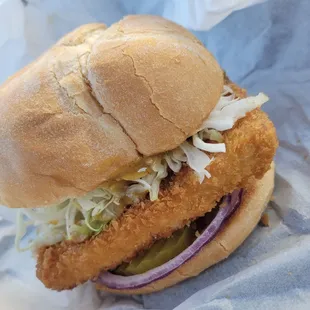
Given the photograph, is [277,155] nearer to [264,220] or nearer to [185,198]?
[264,220]

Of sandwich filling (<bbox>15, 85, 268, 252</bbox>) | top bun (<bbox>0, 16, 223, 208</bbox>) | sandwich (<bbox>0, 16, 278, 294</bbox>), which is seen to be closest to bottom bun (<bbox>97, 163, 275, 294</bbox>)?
sandwich (<bbox>0, 16, 278, 294</bbox>)

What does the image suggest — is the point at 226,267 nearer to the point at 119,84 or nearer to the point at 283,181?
the point at 283,181

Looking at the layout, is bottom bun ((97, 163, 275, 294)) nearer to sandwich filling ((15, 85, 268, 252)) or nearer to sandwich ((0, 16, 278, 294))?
sandwich ((0, 16, 278, 294))

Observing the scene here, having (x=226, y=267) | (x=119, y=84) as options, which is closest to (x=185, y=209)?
(x=226, y=267)

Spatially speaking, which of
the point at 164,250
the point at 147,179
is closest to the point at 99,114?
the point at 147,179

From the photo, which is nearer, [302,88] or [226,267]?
[226,267]

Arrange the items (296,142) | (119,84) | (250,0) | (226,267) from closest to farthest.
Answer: (119,84) → (226,267) → (250,0) → (296,142)
